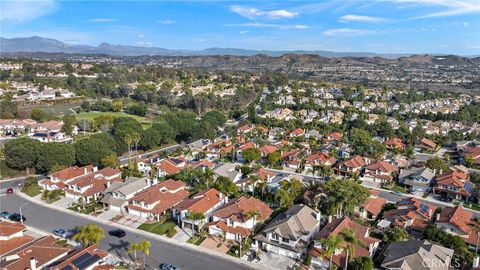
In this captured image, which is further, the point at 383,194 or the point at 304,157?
the point at 304,157

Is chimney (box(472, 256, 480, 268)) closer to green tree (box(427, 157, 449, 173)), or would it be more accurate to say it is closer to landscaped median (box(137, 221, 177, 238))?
green tree (box(427, 157, 449, 173))

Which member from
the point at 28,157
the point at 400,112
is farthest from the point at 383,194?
the point at 400,112

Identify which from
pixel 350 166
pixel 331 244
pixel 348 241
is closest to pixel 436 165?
pixel 350 166

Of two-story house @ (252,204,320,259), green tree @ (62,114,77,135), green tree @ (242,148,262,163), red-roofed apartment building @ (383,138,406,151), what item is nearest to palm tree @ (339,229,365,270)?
two-story house @ (252,204,320,259)

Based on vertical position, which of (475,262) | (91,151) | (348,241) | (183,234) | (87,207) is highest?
(91,151)

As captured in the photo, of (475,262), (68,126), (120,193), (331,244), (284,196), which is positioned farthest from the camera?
(68,126)

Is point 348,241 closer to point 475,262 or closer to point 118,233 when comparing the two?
point 475,262

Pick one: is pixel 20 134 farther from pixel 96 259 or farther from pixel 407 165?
pixel 407 165
